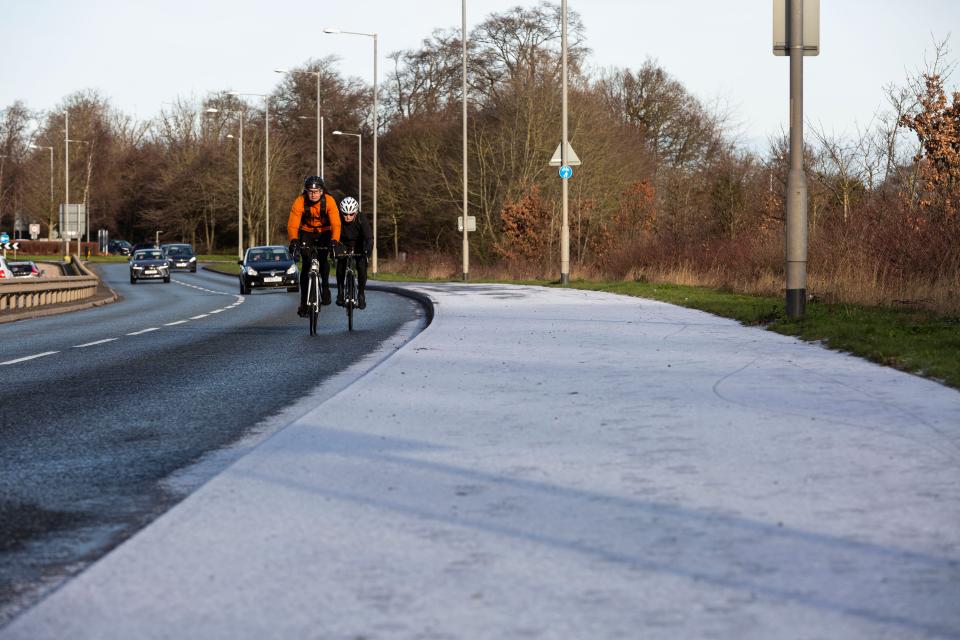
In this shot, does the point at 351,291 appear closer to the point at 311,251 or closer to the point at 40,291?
the point at 311,251

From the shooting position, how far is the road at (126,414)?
193 inches

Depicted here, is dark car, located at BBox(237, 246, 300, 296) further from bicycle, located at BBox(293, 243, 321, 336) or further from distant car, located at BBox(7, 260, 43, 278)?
bicycle, located at BBox(293, 243, 321, 336)

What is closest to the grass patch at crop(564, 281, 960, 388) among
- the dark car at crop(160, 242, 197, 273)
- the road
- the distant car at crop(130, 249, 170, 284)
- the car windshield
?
the road

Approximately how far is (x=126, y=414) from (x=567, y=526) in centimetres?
483

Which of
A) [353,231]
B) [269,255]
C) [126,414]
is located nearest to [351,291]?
[353,231]

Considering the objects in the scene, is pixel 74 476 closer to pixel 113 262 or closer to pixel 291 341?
pixel 291 341

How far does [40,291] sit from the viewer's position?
29.0 meters

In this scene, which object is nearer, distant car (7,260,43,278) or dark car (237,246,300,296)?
dark car (237,246,300,296)

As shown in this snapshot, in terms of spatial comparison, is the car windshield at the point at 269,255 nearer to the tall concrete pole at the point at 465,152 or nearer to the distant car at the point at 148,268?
the tall concrete pole at the point at 465,152

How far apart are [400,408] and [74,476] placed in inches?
88.0

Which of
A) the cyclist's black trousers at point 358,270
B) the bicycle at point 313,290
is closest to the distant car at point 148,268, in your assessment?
the cyclist's black trousers at point 358,270

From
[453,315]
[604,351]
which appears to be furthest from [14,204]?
[604,351]

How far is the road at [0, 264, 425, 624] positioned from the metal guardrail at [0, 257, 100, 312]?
8.65 metres

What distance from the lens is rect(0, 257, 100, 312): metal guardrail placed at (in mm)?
26766
